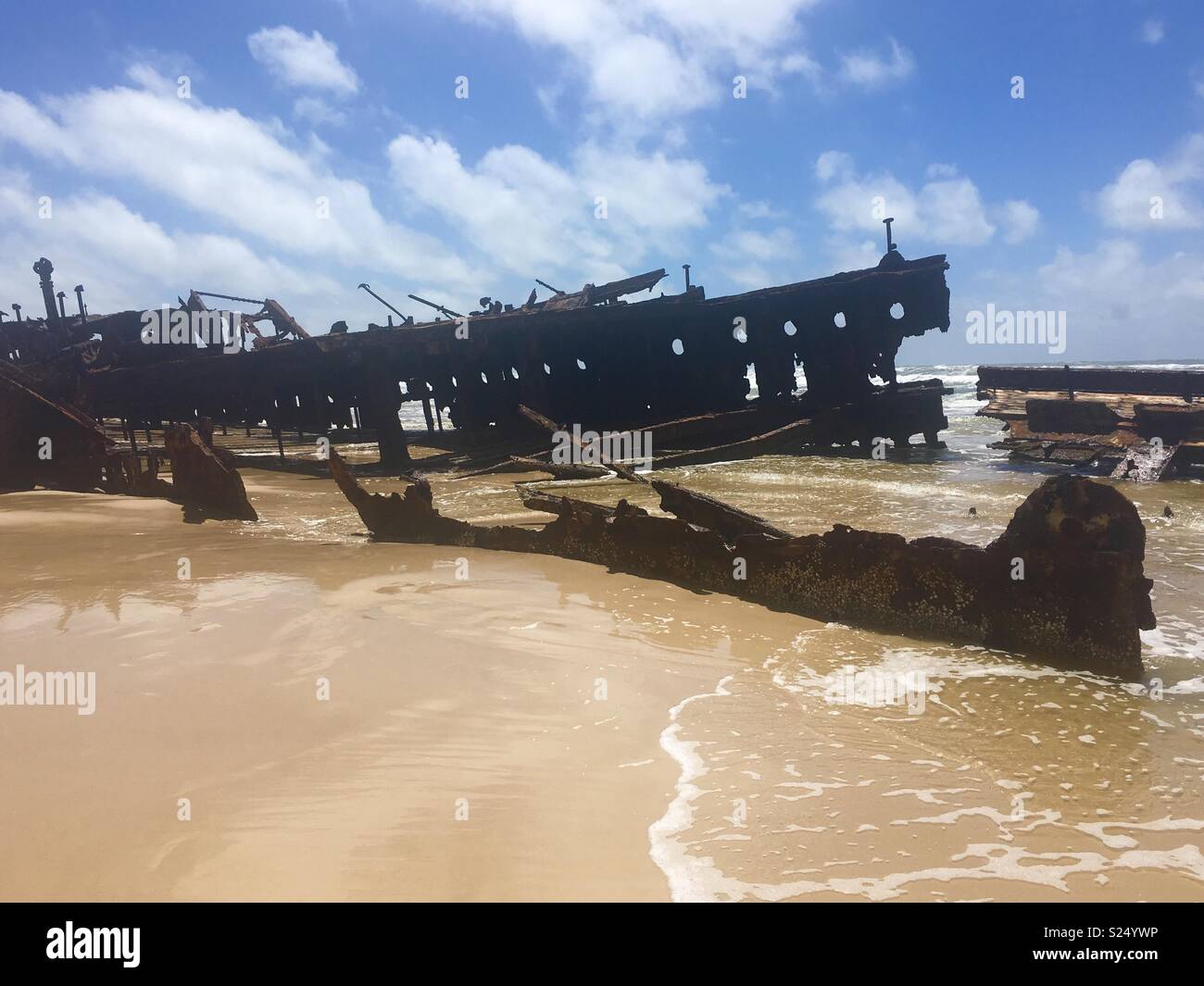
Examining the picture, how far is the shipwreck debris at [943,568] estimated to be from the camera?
4156 millimetres

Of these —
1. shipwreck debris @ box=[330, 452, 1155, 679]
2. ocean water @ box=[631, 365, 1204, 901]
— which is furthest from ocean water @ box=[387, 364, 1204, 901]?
shipwreck debris @ box=[330, 452, 1155, 679]

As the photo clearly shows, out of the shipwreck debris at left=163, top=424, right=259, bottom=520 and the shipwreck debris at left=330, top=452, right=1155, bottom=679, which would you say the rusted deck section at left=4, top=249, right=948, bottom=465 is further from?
the shipwreck debris at left=330, top=452, right=1155, bottom=679

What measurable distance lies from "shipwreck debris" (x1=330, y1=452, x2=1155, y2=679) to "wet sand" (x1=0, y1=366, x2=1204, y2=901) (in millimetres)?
236

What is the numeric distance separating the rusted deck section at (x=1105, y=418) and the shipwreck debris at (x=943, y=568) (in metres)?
8.63

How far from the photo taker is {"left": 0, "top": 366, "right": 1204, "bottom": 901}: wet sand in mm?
2283

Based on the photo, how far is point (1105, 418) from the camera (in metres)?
14.2

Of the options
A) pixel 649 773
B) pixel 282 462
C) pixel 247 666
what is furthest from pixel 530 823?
pixel 282 462

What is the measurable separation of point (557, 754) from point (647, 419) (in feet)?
50.2

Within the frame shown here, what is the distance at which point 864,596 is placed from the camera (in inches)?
200

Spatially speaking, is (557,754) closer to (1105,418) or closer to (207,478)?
(207,478)

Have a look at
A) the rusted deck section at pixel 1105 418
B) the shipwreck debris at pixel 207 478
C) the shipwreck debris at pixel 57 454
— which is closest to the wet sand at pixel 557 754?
the shipwreck debris at pixel 207 478

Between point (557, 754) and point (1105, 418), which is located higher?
point (1105, 418)

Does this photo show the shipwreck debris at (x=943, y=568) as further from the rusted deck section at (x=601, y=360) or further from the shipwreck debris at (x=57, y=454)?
the rusted deck section at (x=601, y=360)

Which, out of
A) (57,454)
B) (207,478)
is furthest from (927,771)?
(57,454)
